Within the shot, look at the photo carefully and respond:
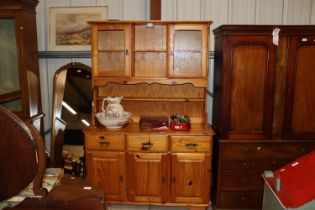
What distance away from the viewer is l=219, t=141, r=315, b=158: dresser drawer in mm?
2398

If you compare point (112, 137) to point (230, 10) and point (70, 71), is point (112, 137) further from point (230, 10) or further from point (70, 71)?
point (230, 10)

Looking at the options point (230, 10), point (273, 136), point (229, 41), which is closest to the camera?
point (229, 41)

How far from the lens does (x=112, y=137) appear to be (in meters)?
2.44

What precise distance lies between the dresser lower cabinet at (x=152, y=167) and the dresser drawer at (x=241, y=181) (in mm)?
151

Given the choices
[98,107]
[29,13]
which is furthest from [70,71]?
[29,13]

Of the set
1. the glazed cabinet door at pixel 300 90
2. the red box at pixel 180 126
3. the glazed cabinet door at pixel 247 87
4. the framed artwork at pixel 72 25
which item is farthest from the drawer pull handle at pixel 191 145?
the framed artwork at pixel 72 25

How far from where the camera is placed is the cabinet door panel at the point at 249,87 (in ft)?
7.47

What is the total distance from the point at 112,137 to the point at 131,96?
1.75ft

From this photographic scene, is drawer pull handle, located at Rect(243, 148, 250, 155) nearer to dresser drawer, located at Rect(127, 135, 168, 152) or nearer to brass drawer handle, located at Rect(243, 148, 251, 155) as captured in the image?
brass drawer handle, located at Rect(243, 148, 251, 155)

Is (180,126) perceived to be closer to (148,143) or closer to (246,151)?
(148,143)

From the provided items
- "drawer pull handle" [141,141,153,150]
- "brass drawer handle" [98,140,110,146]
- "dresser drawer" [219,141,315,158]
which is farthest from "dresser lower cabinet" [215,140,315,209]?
"brass drawer handle" [98,140,110,146]

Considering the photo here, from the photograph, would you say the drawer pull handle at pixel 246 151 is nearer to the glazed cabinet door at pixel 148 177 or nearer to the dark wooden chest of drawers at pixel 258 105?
the dark wooden chest of drawers at pixel 258 105

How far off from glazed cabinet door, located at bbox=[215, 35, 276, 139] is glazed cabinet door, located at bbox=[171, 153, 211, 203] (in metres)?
0.33

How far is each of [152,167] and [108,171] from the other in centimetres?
41
